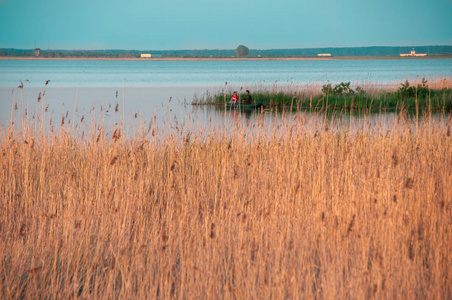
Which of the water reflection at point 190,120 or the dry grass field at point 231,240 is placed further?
the water reflection at point 190,120

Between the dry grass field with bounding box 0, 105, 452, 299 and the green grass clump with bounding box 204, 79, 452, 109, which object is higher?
the green grass clump with bounding box 204, 79, 452, 109

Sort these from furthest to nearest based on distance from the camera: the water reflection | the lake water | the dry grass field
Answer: the lake water, the water reflection, the dry grass field

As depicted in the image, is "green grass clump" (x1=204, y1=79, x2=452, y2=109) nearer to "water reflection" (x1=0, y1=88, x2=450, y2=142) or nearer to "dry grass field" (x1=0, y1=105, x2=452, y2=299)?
"water reflection" (x1=0, y1=88, x2=450, y2=142)

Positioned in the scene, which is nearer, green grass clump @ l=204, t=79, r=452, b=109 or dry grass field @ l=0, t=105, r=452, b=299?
dry grass field @ l=0, t=105, r=452, b=299

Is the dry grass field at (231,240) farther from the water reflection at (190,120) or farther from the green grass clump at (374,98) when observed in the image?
the green grass clump at (374,98)

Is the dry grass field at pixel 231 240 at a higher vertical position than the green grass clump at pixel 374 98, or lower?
lower

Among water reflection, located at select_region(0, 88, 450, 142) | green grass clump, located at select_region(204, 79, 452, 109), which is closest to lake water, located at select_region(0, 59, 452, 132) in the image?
water reflection, located at select_region(0, 88, 450, 142)

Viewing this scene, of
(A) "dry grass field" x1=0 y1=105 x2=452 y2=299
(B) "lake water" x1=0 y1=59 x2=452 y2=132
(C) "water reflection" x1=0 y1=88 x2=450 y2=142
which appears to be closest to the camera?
(A) "dry grass field" x1=0 y1=105 x2=452 y2=299

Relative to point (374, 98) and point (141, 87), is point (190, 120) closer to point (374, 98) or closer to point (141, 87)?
point (374, 98)

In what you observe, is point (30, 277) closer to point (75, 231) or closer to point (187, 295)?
point (75, 231)

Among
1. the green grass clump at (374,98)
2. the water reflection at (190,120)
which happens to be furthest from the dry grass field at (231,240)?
the green grass clump at (374,98)

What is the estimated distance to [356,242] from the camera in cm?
417

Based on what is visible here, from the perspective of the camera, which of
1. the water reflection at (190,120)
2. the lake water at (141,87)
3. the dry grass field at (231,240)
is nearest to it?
the dry grass field at (231,240)

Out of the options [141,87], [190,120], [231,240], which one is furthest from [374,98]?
[141,87]
